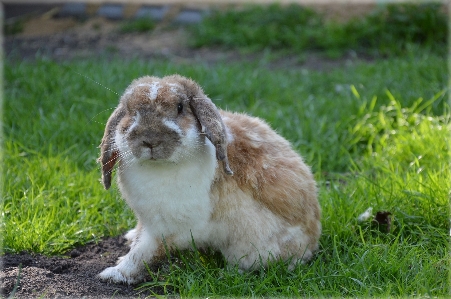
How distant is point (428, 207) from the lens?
12.7ft

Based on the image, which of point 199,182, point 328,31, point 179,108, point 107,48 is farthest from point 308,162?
point 107,48

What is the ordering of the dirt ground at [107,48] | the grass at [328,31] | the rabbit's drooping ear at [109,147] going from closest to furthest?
1. the rabbit's drooping ear at [109,147]
2. the dirt ground at [107,48]
3. the grass at [328,31]

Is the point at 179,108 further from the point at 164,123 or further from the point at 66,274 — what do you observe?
the point at 66,274

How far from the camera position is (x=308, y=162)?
193 inches

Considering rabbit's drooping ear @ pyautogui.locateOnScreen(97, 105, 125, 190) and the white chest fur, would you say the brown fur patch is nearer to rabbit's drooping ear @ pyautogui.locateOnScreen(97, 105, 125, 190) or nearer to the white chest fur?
the white chest fur

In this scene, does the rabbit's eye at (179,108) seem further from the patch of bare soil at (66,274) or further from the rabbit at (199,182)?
the patch of bare soil at (66,274)

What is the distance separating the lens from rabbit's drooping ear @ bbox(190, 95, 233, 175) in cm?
315

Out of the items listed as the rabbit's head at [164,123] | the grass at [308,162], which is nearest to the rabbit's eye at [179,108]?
the rabbit's head at [164,123]

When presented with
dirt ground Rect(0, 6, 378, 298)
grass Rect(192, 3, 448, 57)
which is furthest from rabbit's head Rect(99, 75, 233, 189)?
grass Rect(192, 3, 448, 57)

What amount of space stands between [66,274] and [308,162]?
86.4 inches

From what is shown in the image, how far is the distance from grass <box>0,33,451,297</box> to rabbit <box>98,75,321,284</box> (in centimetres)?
14

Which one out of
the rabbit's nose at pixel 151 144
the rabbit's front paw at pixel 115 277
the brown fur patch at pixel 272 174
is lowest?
the rabbit's front paw at pixel 115 277

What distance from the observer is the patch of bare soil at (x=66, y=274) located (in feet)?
10.2

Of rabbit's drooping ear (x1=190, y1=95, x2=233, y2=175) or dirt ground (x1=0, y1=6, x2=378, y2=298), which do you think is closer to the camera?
rabbit's drooping ear (x1=190, y1=95, x2=233, y2=175)
